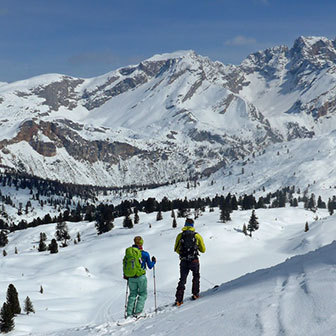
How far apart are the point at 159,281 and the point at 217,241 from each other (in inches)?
1102

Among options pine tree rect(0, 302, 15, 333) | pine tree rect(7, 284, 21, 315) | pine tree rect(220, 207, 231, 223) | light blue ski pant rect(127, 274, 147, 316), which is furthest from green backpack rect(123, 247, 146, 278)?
pine tree rect(220, 207, 231, 223)

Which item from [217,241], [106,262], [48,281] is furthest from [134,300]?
[217,241]

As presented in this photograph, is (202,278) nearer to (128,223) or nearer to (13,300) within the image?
(13,300)

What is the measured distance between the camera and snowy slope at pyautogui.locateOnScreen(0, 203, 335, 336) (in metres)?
11.3

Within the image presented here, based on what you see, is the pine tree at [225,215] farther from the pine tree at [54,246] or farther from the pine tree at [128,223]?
the pine tree at [54,246]

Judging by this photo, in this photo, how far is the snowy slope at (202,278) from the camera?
37.1 feet

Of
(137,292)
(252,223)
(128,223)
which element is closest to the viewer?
(137,292)

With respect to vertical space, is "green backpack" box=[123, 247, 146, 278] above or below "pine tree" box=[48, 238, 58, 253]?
above

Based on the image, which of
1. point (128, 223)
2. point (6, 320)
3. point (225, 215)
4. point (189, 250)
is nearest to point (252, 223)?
point (225, 215)

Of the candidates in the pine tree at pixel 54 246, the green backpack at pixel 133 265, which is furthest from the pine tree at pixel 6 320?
the pine tree at pixel 54 246

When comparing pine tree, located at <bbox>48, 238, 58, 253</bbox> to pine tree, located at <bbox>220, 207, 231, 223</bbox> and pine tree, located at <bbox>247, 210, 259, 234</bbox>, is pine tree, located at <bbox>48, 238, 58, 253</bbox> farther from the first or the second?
pine tree, located at <bbox>247, 210, 259, 234</bbox>

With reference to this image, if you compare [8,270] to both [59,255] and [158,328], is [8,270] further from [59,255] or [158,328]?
[158,328]

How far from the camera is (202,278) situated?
5603 centimetres

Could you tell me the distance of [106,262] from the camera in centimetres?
7475
